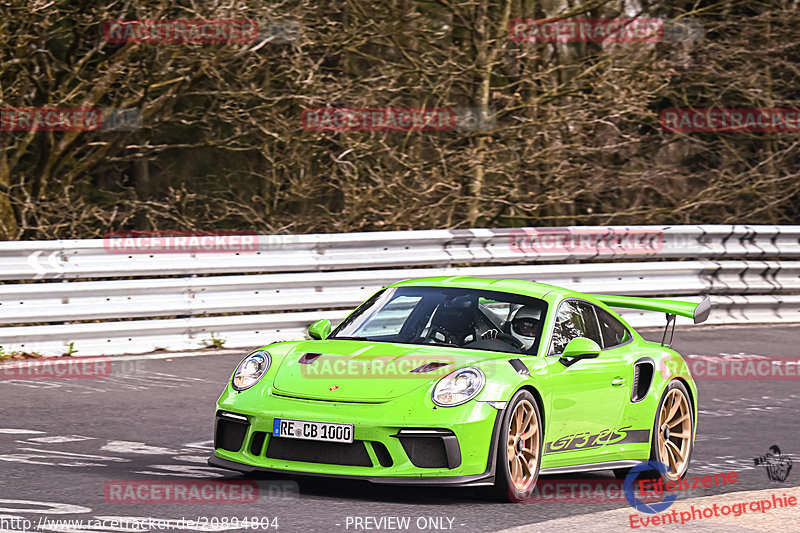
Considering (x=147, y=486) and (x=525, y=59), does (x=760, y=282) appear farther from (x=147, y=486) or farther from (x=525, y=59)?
(x=147, y=486)

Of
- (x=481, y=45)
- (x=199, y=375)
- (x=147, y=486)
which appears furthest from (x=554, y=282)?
(x=147, y=486)

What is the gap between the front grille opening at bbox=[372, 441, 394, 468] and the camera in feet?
21.4

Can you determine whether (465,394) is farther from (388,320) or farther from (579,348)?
(388,320)

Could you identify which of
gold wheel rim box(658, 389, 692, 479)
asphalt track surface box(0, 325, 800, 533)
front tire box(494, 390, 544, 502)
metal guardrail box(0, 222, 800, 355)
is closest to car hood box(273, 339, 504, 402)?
front tire box(494, 390, 544, 502)

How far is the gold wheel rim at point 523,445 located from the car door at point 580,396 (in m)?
0.12

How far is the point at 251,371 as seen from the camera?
7.09m

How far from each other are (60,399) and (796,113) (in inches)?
502

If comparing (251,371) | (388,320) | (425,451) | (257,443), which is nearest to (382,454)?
(425,451)

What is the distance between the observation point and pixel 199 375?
11.0 meters

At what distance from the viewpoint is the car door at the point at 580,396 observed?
23.6 ft

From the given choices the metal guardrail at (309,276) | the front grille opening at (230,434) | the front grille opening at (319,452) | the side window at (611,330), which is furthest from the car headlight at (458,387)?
the metal guardrail at (309,276)

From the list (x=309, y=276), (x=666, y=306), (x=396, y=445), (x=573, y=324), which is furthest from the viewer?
(x=309, y=276)

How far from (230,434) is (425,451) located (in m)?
1.01

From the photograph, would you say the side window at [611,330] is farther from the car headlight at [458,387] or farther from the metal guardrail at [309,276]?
the metal guardrail at [309,276]
